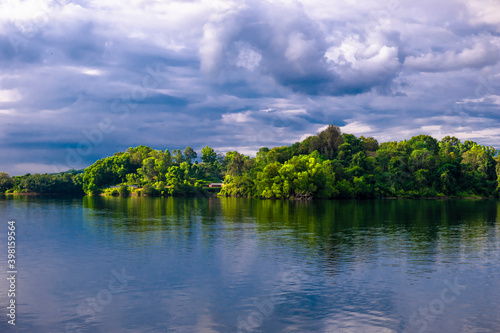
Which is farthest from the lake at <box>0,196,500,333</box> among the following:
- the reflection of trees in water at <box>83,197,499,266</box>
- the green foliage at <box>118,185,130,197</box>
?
the green foliage at <box>118,185,130,197</box>

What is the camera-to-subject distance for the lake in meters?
19.3

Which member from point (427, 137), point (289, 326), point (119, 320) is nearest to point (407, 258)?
point (289, 326)

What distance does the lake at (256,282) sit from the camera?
19328 millimetres

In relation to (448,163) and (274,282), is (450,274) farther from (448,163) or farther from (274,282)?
(448,163)

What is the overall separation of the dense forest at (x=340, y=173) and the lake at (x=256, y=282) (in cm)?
8300

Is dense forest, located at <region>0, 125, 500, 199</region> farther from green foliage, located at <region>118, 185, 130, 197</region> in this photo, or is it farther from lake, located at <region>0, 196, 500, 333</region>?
lake, located at <region>0, 196, 500, 333</region>

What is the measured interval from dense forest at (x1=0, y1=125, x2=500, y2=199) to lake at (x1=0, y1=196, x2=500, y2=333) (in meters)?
83.0

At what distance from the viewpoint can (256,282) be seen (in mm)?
25531

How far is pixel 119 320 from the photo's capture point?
64.0 ft

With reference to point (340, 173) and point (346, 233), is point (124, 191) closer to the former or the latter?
point (340, 173)

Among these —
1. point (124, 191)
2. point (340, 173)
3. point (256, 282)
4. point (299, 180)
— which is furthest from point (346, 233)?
point (124, 191)

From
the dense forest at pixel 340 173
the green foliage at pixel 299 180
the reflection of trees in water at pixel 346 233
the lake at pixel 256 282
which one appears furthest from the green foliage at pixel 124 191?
the lake at pixel 256 282

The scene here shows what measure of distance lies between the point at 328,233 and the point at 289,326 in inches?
1112

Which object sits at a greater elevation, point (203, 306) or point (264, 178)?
point (264, 178)
